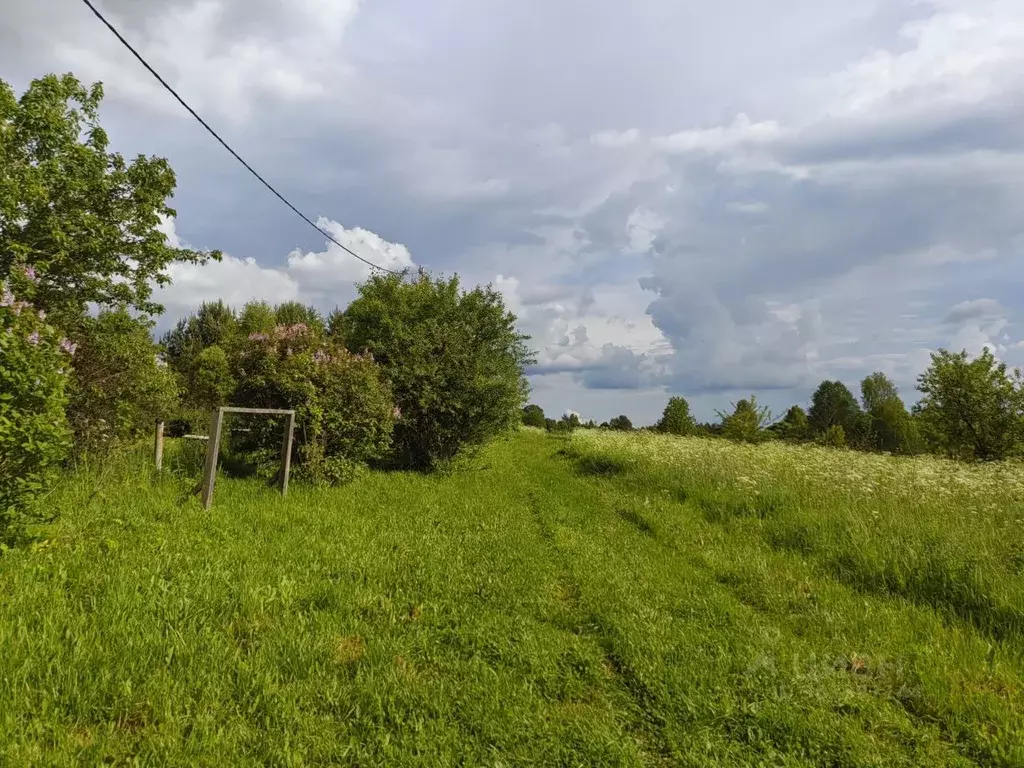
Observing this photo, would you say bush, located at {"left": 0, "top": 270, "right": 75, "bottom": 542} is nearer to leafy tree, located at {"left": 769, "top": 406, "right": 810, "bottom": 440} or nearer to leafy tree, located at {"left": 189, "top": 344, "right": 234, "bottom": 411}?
leafy tree, located at {"left": 189, "top": 344, "right": 234, "bottom": 411}

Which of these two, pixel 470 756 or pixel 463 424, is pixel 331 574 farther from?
pixel 463 424

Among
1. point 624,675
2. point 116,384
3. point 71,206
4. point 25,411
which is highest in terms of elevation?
point 71,206

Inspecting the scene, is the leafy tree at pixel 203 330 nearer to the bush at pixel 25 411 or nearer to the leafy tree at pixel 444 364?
the leafy tree at pixel 444 364

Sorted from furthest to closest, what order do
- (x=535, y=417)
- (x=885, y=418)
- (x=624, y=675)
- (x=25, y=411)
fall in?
(x=535, y=417) → (x=885, y=418) → (x=25, y=411) → (x=624, y=675)

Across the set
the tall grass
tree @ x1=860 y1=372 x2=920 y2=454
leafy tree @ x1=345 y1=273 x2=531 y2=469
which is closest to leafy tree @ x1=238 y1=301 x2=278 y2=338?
leafy tree @ x1=345 y1=273 x2=531 y2=469

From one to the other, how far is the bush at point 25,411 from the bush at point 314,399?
5.54 m

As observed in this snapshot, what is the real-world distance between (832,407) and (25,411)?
84.7m

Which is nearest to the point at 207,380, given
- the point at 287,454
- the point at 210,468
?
the point at 287,454

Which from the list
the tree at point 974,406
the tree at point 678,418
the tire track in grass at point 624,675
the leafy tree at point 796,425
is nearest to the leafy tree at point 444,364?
the tire track in grass at point 624,675

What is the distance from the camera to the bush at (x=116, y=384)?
909 centimetres

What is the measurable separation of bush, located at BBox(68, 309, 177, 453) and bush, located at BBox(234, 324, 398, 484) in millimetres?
1667

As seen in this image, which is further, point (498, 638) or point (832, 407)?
point (832, 407)

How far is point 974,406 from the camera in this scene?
72.0 feet

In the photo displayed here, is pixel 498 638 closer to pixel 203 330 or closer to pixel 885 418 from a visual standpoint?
pixel 203 330
